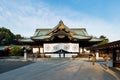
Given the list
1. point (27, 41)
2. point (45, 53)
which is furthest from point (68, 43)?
point (27, 41)

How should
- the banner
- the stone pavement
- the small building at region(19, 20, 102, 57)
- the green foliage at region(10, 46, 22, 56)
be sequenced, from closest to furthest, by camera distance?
the stone pavement
the small building at region(19, 20, 102, 57)
the banner
the green foliage at region(10, 46, 22, 56)

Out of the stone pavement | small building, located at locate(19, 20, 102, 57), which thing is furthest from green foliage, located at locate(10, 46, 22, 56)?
the stone pavement

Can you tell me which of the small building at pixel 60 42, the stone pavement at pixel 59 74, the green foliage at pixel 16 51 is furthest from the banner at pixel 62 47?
the stone pavement at pixel 59 74

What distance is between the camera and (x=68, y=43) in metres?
42.0

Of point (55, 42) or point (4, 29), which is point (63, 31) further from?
point (4, 29)

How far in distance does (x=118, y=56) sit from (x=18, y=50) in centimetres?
2450

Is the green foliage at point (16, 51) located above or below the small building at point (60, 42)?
below

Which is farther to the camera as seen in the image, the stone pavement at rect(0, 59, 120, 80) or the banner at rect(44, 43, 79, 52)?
the banner at rect(44, 43, 79, 52)

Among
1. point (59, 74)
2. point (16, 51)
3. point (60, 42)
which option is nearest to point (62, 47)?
point (60, 42)

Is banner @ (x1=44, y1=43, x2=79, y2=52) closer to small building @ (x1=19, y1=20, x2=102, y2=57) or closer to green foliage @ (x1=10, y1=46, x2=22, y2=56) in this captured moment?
small building @ (x1=19, y1=20, x2=102, y2=57)

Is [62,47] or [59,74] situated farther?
[62,47]

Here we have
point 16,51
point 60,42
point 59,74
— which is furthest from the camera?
point 16,51

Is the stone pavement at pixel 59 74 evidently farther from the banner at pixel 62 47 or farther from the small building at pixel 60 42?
the banner at pixel 62 47

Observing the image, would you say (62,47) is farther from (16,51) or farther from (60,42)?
(16,51)
